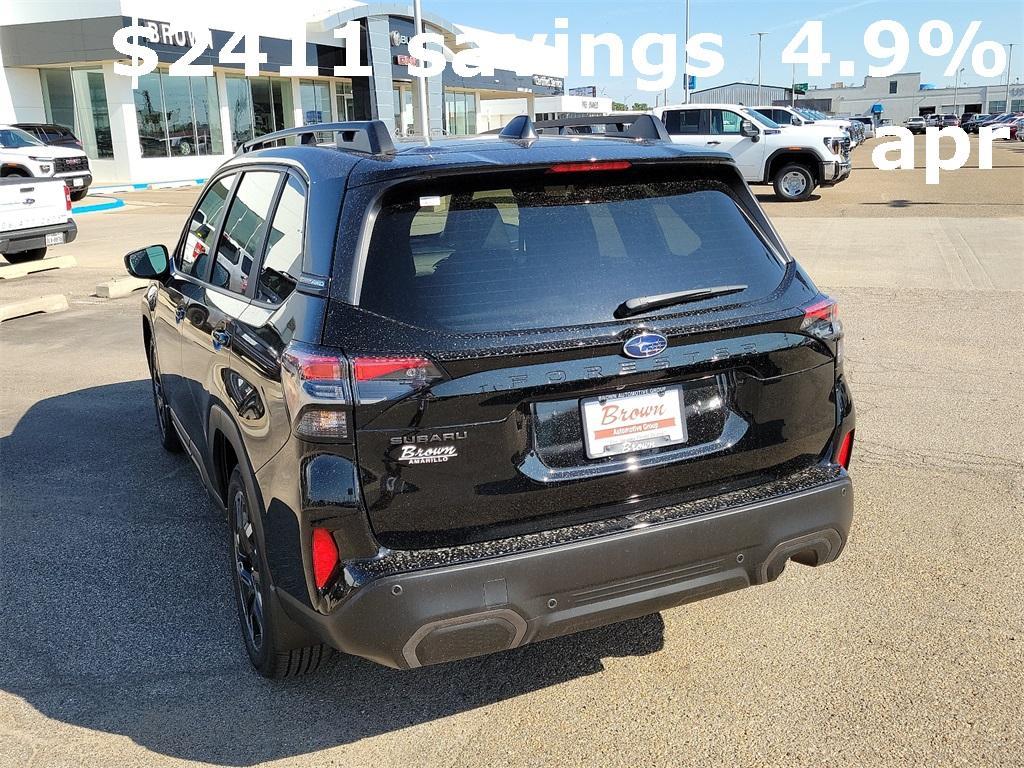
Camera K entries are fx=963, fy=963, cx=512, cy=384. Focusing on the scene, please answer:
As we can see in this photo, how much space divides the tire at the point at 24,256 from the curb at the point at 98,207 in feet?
29.5

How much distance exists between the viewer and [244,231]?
3.72 meters

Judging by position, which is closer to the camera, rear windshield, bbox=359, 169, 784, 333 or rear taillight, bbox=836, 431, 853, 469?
rear windshield, bbox=359, 169, 784, 333

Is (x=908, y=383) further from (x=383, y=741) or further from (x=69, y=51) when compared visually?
(x=69, y=51)

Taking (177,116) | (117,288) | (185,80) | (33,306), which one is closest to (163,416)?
(33,306)

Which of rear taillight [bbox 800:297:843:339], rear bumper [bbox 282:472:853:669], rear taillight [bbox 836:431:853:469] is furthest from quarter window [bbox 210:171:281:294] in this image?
rear taillight [bbox 836:431:853:469]

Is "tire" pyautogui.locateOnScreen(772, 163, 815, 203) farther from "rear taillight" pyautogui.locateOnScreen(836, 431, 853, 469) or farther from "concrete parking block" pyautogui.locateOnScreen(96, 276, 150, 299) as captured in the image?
"rear taillight" pyautogui.locateOnScreen(836, 431, 853, 469)

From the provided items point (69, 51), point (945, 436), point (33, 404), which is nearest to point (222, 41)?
point (69, 51)

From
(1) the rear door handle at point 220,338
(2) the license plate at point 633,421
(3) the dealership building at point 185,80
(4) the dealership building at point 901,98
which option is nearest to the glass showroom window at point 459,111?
(3) the dealership building at point 185,80

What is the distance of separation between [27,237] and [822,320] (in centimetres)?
1283

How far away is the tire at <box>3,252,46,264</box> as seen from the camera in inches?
574

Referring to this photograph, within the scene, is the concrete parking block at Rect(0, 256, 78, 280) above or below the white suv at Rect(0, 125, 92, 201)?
below

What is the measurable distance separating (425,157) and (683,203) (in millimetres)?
884

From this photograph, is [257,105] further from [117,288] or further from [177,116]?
[117,288]

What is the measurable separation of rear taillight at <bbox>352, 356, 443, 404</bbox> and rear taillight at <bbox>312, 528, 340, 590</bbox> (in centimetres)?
40
